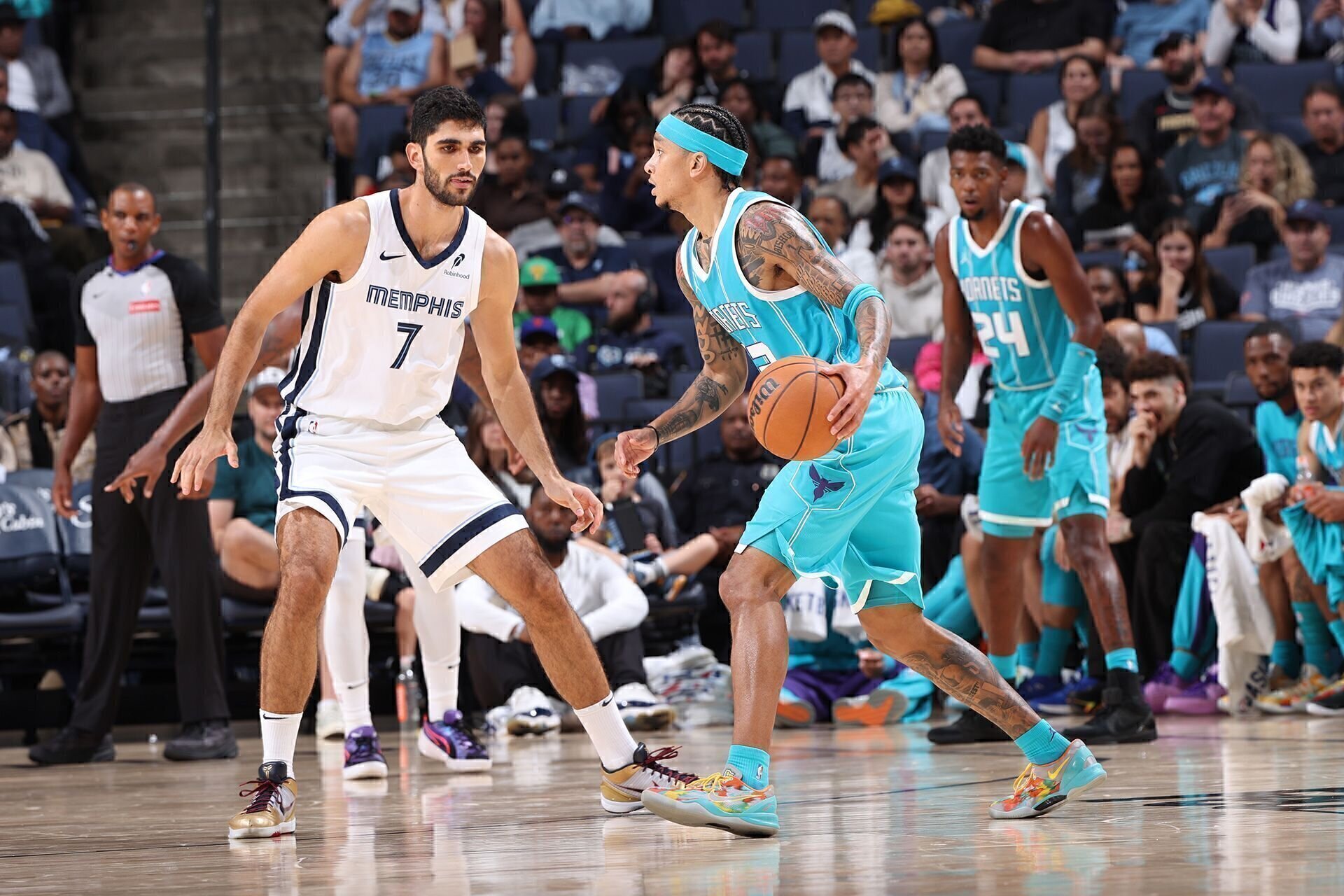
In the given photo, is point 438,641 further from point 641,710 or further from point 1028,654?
point 1028,654

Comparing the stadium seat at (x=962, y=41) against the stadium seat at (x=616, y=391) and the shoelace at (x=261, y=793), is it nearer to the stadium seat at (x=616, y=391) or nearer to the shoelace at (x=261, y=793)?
the stadium seat at (x=616, y=391)

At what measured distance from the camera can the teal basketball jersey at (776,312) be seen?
414 centimetres

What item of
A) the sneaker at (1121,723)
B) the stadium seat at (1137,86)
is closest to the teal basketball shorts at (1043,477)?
the sneaker at (1121,723)

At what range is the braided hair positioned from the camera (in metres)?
4.22

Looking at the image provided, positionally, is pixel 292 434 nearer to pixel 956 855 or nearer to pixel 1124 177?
pixel 956 855

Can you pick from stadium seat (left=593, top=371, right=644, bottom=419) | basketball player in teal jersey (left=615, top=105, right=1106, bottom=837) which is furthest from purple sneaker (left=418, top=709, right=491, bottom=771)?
stadium seat (left=593, top=371, right=644, bottom=419)

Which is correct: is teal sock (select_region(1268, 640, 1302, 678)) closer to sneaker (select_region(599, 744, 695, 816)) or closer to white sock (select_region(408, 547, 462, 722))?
white sock (select_region(408, 547, 462, 722))

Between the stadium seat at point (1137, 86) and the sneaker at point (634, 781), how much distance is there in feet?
25.9

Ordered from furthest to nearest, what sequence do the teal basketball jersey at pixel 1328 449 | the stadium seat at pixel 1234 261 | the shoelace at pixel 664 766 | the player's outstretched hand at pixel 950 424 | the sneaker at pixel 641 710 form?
the stadium seat at pixel 1234 261 → the sneaker at pixel 641 710 → the teal basketball jersey at pixel 1328 449 → the player's outstretched hand at pixel 950 424 → the shoelace at pixel 664 766

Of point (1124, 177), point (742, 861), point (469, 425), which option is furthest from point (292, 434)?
point (1124, 177)

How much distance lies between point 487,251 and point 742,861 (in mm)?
1994

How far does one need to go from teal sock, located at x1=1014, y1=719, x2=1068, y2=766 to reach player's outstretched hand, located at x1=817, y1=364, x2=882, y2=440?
3.14 feet

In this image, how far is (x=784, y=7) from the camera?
41.8 ft

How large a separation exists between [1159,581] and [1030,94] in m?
4.66
